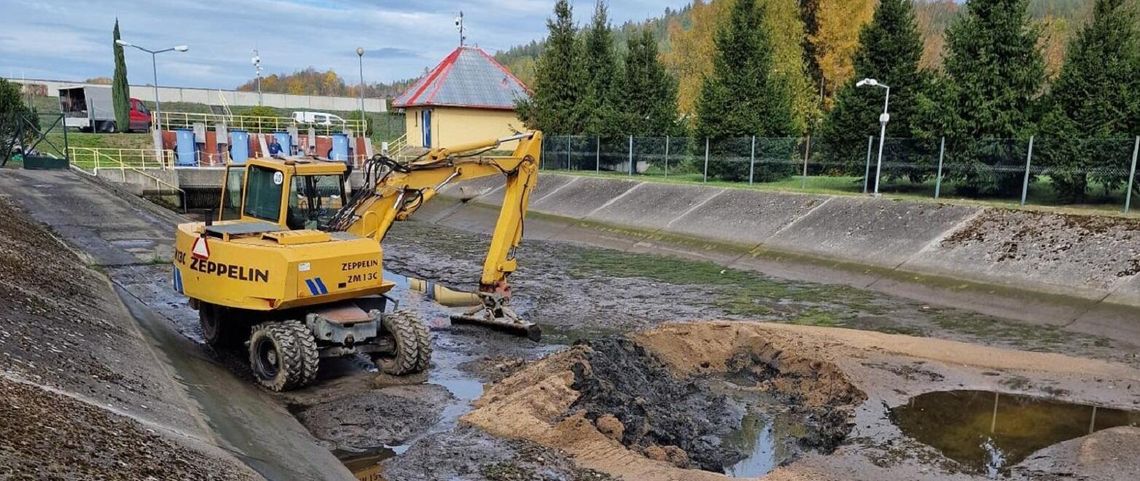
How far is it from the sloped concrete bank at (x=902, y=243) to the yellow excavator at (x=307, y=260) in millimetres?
6191

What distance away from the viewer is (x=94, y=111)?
4141 cm

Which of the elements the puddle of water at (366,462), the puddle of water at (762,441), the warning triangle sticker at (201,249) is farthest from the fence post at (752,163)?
the puddle of water at (366,462)

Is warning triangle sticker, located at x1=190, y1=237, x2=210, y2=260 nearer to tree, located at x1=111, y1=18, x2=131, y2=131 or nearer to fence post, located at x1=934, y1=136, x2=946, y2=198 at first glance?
fence post, located at x1=934, y1=136, x2=946, y2=198

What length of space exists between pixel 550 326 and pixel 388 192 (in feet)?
12.6

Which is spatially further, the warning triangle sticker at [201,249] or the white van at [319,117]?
the white van at [319,117]

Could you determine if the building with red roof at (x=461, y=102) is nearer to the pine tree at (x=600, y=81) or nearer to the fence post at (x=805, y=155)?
the pine tree at (x=600, y=81)

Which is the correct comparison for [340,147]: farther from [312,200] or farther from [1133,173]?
[1133,173]

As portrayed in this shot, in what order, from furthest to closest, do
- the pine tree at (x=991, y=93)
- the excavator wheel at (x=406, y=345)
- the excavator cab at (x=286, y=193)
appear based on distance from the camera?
the pine tree at (x=991, y=93)
the excavator cab at (x=286, y=193)
the excavator wheel at (x=406, y=345)

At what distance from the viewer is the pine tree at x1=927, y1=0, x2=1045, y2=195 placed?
20703mm

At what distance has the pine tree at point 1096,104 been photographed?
18.8 m

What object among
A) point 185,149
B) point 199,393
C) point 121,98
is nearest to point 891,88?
point 199,393

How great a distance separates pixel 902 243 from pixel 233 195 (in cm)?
1483

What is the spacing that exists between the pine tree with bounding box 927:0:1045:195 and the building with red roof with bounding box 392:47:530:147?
23.5m

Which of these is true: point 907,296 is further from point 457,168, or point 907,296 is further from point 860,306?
point 457,168
